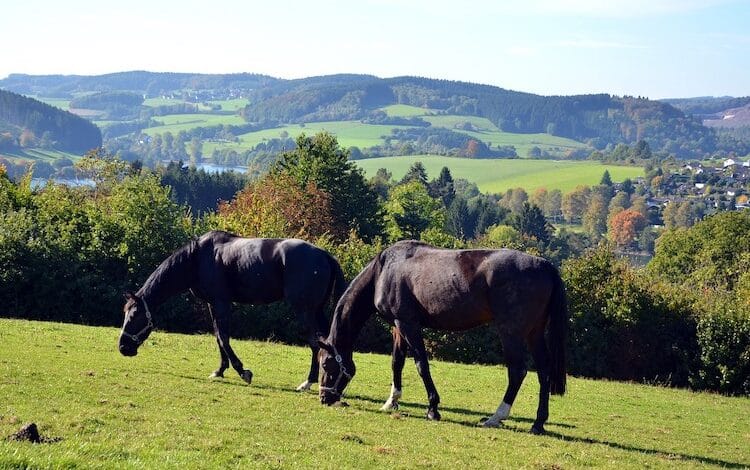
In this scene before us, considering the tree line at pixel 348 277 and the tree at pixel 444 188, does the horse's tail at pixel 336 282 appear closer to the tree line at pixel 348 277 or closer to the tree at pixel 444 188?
the tree line at pixel 348 277

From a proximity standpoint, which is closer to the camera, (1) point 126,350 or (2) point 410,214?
(1) point 126,350

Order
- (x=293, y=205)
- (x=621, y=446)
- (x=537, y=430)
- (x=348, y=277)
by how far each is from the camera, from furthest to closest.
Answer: (x=293, y=205) → (x=348, y=277) → (x=537, y=430) → (x=621, y=446)

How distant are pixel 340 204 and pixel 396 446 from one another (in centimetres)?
5763

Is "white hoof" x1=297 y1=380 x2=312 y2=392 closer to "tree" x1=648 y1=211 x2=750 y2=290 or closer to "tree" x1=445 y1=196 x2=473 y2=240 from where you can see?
"tree" x1=648 y1=211 x2=750 y2=290

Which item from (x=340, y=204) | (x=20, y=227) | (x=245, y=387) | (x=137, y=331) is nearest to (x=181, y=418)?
(x=245, y=387)

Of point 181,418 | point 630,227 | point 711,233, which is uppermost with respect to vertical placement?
point 181,418

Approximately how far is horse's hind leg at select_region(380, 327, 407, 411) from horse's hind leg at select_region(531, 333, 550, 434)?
8.13ft

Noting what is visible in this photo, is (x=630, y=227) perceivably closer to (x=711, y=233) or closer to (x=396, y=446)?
(x=711, y=233)

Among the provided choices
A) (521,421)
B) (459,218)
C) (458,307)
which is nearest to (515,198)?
(459,218)

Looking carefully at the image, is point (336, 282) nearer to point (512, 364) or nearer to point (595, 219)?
point (512, 364)

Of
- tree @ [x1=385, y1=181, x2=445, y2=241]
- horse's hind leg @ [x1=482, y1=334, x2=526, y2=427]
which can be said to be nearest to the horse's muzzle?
horse's hind leg @ [x1=482, y1=334, x2=526, y2=427]

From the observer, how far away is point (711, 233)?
2785 inches

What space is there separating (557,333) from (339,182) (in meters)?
56.0

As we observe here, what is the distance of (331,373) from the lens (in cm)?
1512
